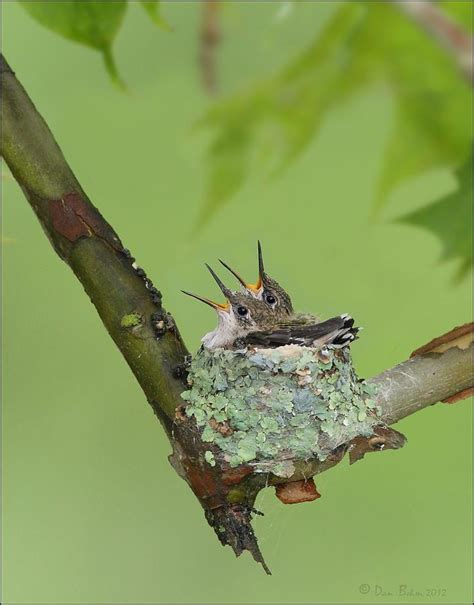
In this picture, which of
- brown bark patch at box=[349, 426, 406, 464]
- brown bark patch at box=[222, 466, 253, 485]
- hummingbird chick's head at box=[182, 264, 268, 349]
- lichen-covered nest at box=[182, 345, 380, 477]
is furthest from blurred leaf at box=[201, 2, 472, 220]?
brown bark patch at box=[222, 466, 253, 485]

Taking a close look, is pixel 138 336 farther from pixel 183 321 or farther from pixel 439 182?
pixel 439 182

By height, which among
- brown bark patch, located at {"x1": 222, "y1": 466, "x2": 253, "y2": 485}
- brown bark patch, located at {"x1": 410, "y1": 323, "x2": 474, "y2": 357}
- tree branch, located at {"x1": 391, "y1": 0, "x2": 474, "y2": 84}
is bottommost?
brown bark patch, located at {"x1": 222, "y1": 466, "x2": 253, "y2": 485}

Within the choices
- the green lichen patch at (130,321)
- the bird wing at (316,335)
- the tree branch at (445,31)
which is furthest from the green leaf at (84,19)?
the tree branch at (445,31)

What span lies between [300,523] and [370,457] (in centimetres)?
58

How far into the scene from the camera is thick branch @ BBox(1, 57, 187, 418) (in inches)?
89.9

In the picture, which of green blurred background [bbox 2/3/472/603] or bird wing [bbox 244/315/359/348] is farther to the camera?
green blurred background [bbox 2/3/472/603]

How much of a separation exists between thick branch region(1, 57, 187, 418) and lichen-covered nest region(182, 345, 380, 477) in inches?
4.3

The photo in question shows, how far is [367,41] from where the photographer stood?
372cm

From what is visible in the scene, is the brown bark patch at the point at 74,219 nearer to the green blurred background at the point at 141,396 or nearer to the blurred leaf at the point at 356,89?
the blurred leaf at the point at 356,89

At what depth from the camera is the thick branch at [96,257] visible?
2283mm

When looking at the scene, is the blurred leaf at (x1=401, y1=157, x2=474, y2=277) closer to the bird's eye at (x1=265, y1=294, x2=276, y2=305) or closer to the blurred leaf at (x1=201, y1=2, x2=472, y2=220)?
the blurred leaf at (x1=201, y1=2, x2=472, y2=220)

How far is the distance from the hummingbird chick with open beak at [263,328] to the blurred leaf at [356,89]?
0.39 metres

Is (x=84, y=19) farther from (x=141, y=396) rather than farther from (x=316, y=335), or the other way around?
(x=141, y=396)

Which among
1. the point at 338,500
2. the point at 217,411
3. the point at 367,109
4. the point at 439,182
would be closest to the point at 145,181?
the point at 367,109
